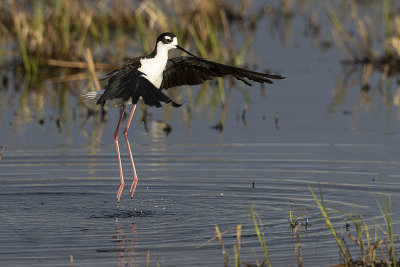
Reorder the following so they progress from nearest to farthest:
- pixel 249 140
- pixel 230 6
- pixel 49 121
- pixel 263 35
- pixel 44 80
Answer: pixel 249 140 → pixel 49 121 → pixel 44 80 → pixel 263 35 → pixel 230 6

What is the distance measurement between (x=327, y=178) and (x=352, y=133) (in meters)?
1.90

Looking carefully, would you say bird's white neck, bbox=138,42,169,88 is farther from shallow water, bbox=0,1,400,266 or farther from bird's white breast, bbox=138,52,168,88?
shallow water, bbox=0,1,400,266

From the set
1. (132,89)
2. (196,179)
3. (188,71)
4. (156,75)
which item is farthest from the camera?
(196,179)

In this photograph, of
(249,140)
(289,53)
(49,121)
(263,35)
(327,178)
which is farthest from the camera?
(263,35)

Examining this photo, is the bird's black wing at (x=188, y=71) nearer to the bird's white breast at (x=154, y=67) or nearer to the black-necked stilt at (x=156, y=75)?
the black-necked stilt at (x=156, y=75)

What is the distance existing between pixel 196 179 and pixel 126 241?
227cm

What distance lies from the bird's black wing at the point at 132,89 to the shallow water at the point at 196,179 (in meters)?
0.87

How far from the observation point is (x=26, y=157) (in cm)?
918

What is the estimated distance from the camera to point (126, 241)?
6.14 meters

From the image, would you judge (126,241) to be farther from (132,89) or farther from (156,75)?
(156,75)

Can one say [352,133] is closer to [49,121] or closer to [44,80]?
[49,121]

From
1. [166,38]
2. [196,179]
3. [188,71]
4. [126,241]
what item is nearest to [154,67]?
[166,38]

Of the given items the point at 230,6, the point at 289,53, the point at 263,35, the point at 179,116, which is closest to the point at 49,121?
the point at 179,116

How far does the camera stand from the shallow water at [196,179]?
19.6 ft
